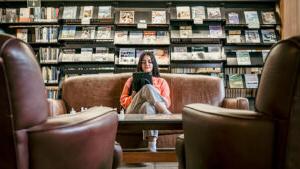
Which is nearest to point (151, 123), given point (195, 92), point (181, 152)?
point (181, 152)

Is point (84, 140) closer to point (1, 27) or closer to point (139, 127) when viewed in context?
point (139, 127)

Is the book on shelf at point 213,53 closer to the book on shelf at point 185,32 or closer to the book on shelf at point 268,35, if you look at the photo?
the book on shelf at point 185,32

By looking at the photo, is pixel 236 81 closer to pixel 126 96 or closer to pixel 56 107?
pixel 126 96

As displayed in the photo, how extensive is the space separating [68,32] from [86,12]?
0.39m

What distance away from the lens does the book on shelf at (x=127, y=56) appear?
207 inches

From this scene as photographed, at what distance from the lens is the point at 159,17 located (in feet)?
17.5

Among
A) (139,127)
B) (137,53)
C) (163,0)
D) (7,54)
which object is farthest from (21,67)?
(163,0)

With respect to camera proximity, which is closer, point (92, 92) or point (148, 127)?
point (148, 127)

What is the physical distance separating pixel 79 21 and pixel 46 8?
0.54 metres

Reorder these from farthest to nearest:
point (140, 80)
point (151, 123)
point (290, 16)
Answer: point (290, 16) → point (140, 80) → point (151, 123)

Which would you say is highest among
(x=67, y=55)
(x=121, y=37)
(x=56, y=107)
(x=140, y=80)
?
(x=121, y=37)

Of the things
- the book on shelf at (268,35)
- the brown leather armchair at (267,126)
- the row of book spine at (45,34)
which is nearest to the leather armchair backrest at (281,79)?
the brown leather armchair at (267,126)

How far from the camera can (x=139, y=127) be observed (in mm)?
2107

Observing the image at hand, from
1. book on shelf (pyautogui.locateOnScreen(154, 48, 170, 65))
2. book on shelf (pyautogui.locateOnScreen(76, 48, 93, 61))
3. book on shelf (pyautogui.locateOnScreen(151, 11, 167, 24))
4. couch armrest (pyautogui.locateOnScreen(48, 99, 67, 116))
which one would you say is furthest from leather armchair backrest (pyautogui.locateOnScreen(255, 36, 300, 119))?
book on shelf (pyautogui.locateOnScreen(76, 48, 93, 61))
